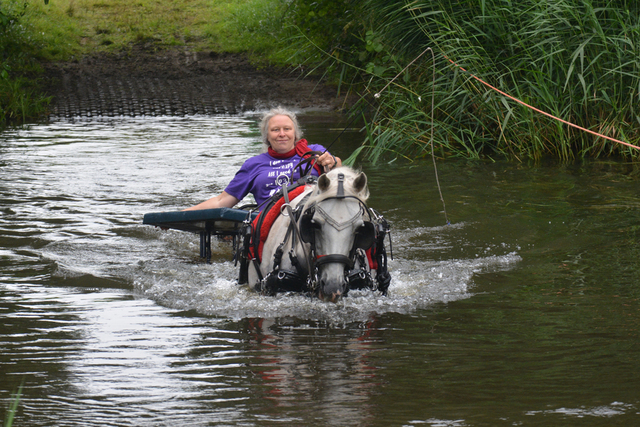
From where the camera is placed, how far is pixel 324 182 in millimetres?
4570

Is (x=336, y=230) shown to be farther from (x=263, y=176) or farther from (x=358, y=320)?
(x=263, y=176)

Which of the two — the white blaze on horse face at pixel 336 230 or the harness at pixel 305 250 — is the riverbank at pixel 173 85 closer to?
the harness at pixel 305 250

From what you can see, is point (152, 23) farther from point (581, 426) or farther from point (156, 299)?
point (581, 426)

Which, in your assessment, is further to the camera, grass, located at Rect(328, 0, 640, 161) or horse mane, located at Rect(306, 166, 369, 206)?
grass, located at Rect(328, 0, 640, 161)

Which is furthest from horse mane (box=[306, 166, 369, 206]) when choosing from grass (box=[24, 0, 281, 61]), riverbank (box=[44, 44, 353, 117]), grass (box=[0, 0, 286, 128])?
grass (box=[24, 0, 281, 61])

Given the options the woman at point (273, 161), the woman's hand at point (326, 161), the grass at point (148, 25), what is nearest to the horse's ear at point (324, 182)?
the woman's hand at point (326, 161)

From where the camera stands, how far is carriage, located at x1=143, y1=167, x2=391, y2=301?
442cm

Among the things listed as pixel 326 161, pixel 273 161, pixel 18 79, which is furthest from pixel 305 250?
pixel 18 79

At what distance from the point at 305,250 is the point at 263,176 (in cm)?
158

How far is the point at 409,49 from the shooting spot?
445 inches

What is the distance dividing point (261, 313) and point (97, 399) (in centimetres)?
164

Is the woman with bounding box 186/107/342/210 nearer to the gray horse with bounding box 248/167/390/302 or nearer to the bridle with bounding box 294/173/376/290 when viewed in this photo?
the gray horse with bounding box 248/167/390/302

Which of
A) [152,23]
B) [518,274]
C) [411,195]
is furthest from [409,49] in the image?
[152,23]

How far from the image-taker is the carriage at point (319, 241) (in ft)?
14.5
